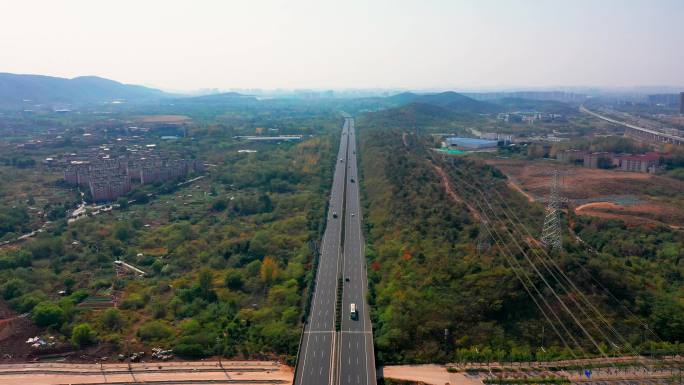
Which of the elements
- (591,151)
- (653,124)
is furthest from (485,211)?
(653,124)

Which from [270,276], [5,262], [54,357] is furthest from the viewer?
[5,262]

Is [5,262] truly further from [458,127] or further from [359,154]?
[458,127]

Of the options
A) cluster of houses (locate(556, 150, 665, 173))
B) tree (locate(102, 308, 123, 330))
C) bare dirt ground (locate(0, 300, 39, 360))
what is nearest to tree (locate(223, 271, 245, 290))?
tree (locate(102, 308, 123, 330))

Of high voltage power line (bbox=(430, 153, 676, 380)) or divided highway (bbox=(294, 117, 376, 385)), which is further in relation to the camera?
high voltage power line (bbox=(430, 153, 676, 380))

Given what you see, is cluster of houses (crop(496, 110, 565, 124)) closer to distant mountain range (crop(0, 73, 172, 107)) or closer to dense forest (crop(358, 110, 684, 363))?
dense forest (crop(358, 110, 684, 363))

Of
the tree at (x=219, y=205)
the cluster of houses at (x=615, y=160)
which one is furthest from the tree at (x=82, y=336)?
the cluster of houses at (x=615, y=160)

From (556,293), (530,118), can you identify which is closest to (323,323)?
(556,293)

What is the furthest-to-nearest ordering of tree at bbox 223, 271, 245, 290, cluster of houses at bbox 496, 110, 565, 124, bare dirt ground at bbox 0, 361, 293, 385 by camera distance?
cluster of houses at bbox 496, 110, 565, 124
tree at bbox 223, 271, 245, 290
bare dirt ground at bbox 0, 361, 293, 385
